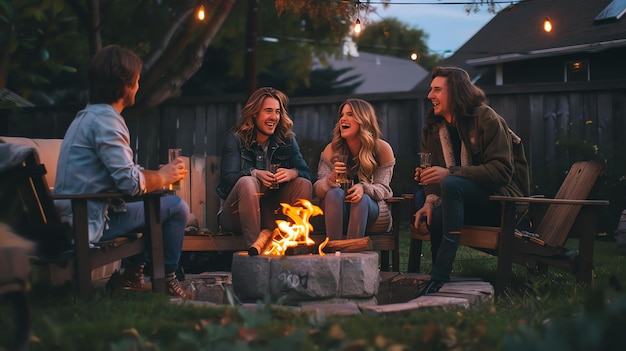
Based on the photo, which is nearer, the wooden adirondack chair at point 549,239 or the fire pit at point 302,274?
the fire pit at point 302,274

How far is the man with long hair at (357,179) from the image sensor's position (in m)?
5.73

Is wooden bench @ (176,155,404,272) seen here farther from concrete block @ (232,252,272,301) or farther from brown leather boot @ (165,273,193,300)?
concrete block @ (232,252,272,301)

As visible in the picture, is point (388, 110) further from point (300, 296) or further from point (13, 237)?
point (13, 237)

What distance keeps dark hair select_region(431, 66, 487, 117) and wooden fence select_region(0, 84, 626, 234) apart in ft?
13.9

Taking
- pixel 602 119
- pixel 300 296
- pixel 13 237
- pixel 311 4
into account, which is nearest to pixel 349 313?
pixel 300 296

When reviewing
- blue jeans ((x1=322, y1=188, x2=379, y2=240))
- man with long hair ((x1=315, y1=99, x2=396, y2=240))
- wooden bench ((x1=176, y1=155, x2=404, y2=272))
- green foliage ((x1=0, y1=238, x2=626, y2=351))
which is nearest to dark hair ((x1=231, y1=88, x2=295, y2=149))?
man with long hair ((x1=315, y1=99, x2=396, y2=240))

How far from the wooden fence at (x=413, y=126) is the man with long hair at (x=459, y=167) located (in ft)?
13.8

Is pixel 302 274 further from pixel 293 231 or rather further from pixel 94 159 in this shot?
pixel 94 159

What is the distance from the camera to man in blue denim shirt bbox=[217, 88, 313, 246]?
19.1 feet

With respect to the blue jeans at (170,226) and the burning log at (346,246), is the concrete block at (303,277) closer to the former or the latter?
the burning log at (346,246)

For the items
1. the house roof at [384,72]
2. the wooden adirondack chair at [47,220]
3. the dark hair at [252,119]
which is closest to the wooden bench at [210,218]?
the dark hair at [252,119]

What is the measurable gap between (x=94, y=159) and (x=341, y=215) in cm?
176

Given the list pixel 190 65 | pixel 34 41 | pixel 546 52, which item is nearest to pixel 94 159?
pixel 34 41

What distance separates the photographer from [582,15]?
15930 mm
